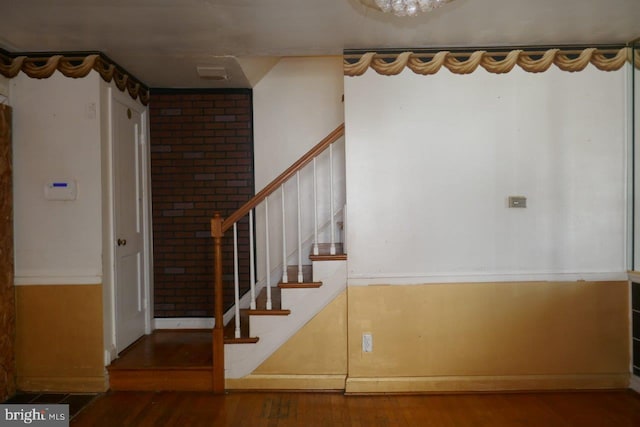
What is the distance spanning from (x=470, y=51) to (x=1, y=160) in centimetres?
348

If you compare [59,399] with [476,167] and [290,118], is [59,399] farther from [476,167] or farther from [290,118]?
[476,167]

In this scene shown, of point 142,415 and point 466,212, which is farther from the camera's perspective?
point 466,212

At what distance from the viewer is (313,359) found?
3.01 metres

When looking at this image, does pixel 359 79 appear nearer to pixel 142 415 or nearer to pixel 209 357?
pixel 209 357

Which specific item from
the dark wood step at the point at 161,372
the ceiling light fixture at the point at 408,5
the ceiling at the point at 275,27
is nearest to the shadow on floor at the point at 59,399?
the dark wood step at the point at 161,372

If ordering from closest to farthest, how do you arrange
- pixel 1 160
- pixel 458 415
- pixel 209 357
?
pixel 458 415 → pixel 1 160 → pixel 209 357

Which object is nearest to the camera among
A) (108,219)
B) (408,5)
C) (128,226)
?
(408,5)

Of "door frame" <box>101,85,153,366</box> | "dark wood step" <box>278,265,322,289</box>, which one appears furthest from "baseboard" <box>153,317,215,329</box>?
"dark wood step" <box>278,265,322,289</box>

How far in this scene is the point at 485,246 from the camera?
3.00m

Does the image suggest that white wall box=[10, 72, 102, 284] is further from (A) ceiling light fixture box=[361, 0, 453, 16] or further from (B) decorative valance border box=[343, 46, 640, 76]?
(A) ceiling light fixture box=[361, 0, 453, 16]

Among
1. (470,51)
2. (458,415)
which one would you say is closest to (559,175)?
(470,51)

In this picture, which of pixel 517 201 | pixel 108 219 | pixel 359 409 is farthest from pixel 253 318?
pixel 517 201

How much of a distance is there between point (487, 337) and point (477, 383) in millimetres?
346

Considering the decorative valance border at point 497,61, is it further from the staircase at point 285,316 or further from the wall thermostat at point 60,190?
the wall thermostat at point 60,190
